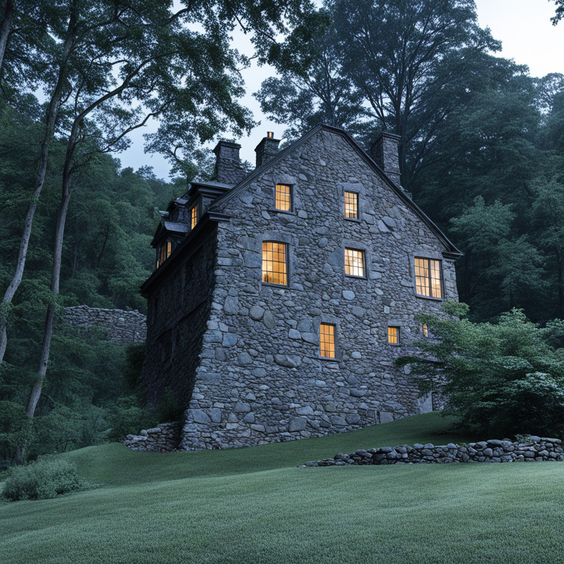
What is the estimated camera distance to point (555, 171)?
32.7m

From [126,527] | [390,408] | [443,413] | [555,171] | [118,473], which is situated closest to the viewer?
[126,527]

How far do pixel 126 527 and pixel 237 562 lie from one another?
2.10 metres

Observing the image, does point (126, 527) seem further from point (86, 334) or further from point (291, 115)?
→ point (291, 115)

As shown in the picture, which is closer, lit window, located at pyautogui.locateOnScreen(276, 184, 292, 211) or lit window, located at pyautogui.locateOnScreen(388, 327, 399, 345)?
lit window, located at pyautogui.locateOnScreen(276, 184, 292, 211)

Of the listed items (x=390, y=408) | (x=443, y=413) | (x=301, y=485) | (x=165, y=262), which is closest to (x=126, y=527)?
(x=301, y=485)

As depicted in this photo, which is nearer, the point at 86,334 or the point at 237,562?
the point at 237,562

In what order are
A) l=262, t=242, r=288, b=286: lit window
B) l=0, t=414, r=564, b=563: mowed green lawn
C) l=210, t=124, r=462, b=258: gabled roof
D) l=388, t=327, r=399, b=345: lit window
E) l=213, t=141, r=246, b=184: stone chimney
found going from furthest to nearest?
l=213, t=141, r=246, b=184: stone chimney, l=388, t=327, r=399, b=345: lit window, l=210, t=124, r=462, b=258: gabled roof, l=262, t=242, r=288, b=286: lit window, l=0, t=414, r=564, b=563: mowed green lawn

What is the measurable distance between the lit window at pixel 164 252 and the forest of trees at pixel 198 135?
428cm

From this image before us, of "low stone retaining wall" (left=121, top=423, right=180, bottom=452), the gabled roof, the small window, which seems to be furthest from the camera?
the small window

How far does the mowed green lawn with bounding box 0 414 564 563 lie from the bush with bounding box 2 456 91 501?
60cm

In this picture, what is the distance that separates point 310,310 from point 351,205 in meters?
4.54

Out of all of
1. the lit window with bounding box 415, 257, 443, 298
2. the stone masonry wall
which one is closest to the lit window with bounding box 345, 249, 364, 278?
the stone masonry wall

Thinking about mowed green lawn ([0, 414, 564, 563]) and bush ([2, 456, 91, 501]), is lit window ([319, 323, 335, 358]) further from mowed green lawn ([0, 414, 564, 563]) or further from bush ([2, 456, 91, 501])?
bush ([2, 456, 91, 501])

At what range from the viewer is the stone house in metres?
18.3
